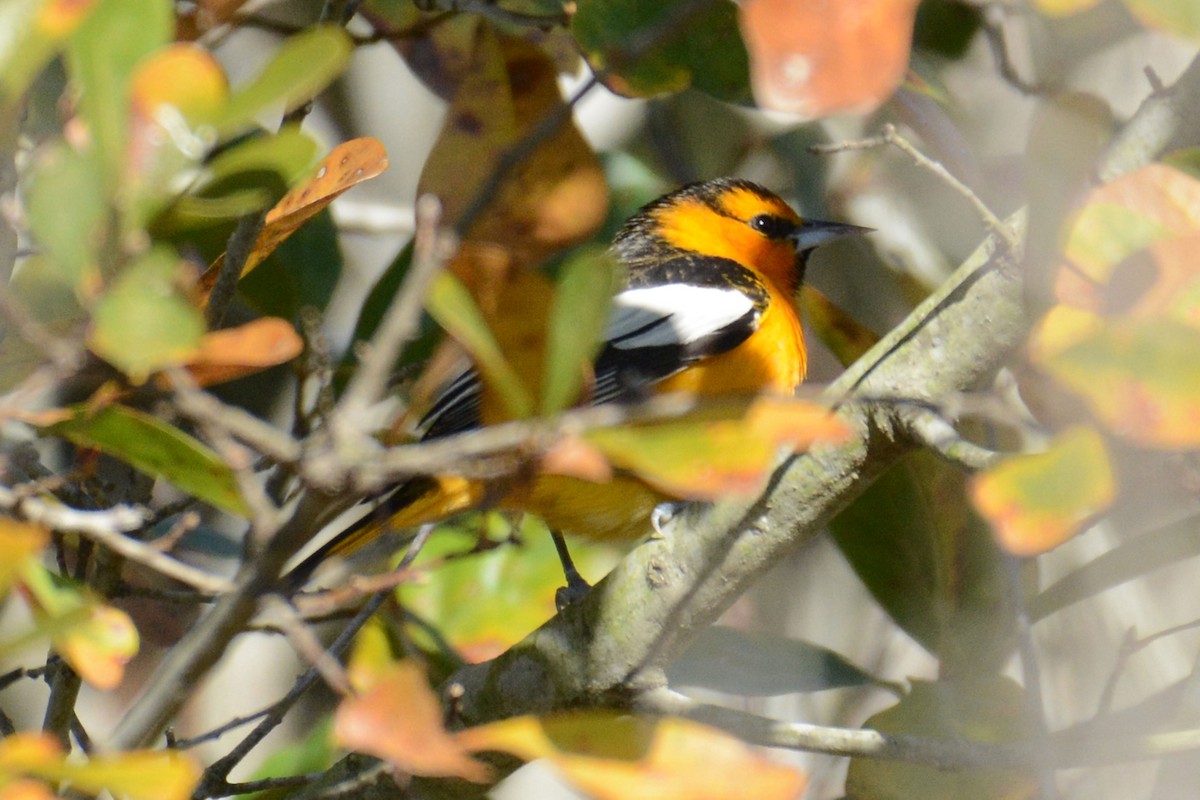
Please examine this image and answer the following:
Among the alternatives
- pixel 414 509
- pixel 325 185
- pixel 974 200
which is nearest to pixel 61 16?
pixel 325 185

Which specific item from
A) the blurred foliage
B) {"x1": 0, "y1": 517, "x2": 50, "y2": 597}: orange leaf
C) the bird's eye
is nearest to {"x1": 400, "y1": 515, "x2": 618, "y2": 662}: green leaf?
the blurred foliage

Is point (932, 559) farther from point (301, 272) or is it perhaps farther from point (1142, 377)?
point (1142, 377)

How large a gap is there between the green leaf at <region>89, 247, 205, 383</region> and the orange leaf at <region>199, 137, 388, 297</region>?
505 millimetres

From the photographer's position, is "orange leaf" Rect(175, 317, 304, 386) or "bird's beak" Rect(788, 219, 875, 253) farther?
"bird's beak" Rect(788, 219, 875, 253)

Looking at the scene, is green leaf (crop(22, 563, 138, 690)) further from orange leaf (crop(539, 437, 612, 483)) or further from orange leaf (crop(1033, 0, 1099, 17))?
orange leaf (crop(1033, 0, 1099, 17))

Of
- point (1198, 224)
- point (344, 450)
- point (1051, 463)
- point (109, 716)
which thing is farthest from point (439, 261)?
point (109, 716)

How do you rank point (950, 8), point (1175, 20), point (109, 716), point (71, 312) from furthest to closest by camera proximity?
point (109, 716) → point (950, 8) → point (71, 312) → point (1175, 20)

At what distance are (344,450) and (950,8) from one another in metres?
2.50

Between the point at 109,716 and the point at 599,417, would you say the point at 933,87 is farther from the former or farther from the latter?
the point at 109,716

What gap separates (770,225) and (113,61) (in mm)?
2431

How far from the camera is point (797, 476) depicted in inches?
60.4

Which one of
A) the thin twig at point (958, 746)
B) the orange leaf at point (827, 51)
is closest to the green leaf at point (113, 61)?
the orange leaf at point (827, 51)

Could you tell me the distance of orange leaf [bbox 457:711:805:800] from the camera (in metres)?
0.81

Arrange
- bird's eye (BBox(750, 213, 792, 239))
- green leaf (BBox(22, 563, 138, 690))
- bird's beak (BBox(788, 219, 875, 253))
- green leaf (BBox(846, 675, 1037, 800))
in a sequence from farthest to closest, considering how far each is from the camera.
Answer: bird's eye (BBox(750, 213, 792, 239)) < bird's beak (BBox(788, 219, 875, 253)) < green leaf (BBox(846, 675, 1037, 800)) < green leaf (BBox(22, 563, 138, 690))
